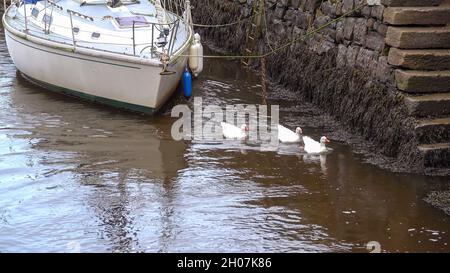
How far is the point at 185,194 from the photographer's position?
8.28m

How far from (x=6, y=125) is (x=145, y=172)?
298cm

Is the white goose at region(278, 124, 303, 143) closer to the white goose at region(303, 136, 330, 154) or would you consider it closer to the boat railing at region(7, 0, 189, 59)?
the white goose at region(303, 136, 330, 154)

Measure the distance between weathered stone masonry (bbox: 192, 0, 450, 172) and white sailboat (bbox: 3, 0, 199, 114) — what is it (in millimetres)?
2320

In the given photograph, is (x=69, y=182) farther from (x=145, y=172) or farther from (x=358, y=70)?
(x=358, y=70)

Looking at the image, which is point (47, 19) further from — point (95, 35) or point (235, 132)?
point (235, 132)

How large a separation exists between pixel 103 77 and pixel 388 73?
4.45 m

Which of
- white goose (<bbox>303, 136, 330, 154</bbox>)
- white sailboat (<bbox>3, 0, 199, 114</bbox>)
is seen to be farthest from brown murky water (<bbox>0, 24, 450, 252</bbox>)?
white sailboat (<bbox>3, 0, 199, 114</bbox>)

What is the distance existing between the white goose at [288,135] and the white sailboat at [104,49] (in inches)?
76.1

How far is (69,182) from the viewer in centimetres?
862

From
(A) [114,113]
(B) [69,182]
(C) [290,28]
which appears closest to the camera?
(B) [69,182]

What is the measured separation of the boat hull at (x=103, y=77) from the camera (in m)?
10.9

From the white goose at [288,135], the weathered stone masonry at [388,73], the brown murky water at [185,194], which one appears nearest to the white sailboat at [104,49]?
Result: the brown murky water at [185,194]

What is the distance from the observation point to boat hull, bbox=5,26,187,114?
10914 mm

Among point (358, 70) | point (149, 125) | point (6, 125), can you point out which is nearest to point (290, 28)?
point (358, 70)
